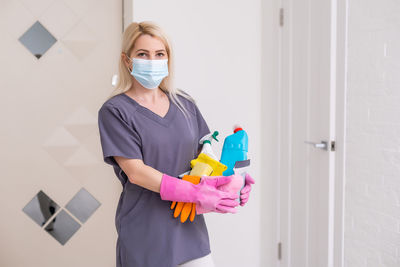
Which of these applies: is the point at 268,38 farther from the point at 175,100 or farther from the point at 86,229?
the point at 86,229

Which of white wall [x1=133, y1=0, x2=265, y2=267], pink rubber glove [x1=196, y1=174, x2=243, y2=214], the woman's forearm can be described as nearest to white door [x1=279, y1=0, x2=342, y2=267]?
white wall [x1=133, y1=0, x2=265, y2=267]

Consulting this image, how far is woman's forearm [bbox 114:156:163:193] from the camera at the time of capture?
135 cm

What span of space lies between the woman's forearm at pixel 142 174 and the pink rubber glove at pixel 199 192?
0.08ft

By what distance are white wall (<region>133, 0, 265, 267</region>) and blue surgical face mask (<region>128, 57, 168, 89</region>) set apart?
77 cm

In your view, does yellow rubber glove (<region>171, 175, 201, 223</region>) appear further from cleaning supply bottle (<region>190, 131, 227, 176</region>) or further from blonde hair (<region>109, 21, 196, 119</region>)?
blonde hair (<region>109, 21, 196, 119</region>)

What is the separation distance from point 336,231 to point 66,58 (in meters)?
1.70

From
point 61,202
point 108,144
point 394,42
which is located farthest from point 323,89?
point 61,202

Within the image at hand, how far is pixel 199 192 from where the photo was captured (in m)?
1.33

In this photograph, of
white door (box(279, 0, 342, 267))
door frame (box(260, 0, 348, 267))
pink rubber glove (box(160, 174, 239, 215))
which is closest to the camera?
pink rubber glove (box(160, 174, 239, 215))

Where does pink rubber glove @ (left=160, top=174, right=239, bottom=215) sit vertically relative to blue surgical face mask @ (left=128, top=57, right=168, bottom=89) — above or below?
below

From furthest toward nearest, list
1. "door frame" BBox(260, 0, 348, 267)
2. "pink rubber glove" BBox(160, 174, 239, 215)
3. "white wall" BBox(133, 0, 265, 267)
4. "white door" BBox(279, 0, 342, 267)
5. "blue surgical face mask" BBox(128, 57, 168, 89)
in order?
"door frame" BBox(260, 0, 348, 267) < "white wall" BBox(133, 0, 265, 267) < "white door" BBox(279, 0, 342, 267) < "blue surgical face mask" BBox(128, 57, 168, 89) < "pink rubber glove" BBox(160, 174, 239, 215)

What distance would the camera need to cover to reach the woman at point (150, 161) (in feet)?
4.48

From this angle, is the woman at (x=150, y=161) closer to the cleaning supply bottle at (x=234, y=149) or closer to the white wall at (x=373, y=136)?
the cleaning supply bottle at (x=234, y=149)

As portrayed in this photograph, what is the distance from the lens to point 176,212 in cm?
141
